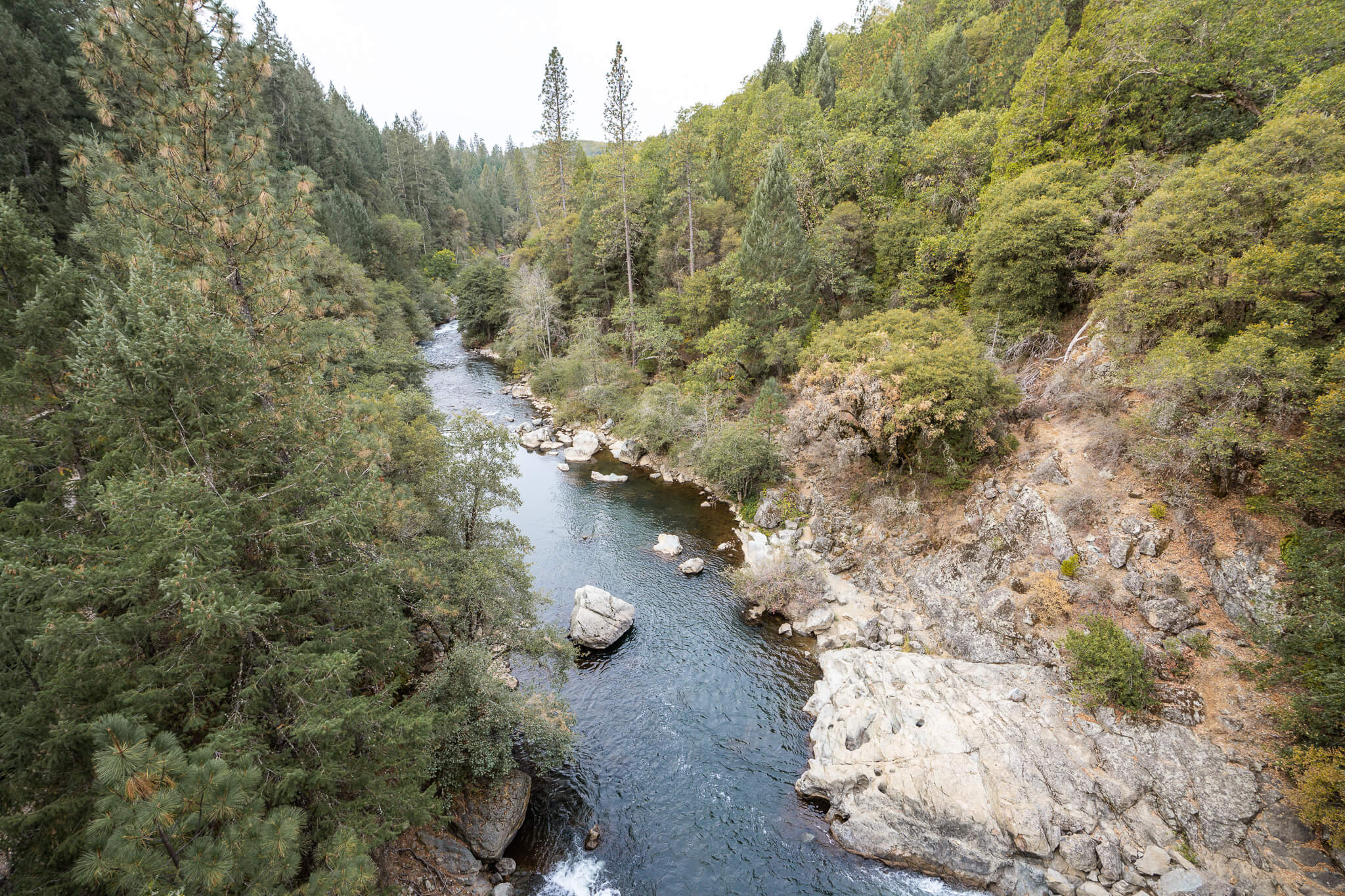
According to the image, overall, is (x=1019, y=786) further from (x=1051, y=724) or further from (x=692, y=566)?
(x=692, y=566)

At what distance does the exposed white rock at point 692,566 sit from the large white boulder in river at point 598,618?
378 centimetres

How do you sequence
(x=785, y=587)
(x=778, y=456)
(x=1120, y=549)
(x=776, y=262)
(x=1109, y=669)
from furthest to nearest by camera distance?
(x=776, y=262) → (x=778, y=456) → (x=785, y=587) → (x=1120, y=549) → (x=1109, y=669)

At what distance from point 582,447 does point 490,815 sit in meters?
27.3

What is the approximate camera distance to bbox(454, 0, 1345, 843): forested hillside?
13227 mm

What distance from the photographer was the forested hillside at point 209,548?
6.38 m

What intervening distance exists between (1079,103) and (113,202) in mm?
36205

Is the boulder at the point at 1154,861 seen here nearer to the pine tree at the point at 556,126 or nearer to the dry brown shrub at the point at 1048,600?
the dry brown shrub at the point at 1048,600

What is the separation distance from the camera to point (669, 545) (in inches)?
1040

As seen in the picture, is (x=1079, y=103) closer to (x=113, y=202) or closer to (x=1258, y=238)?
(x=1258, y=238)

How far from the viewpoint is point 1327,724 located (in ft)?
34.1

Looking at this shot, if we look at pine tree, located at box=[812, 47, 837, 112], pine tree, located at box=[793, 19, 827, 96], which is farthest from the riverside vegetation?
pine tree, located at box=[793, 19, 827, 96]

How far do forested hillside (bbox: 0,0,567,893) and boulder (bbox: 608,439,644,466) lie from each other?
2047 cm

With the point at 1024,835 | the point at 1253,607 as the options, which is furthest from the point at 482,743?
the point at 1253,607

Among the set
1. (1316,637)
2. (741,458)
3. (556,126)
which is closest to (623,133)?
(556,126)
